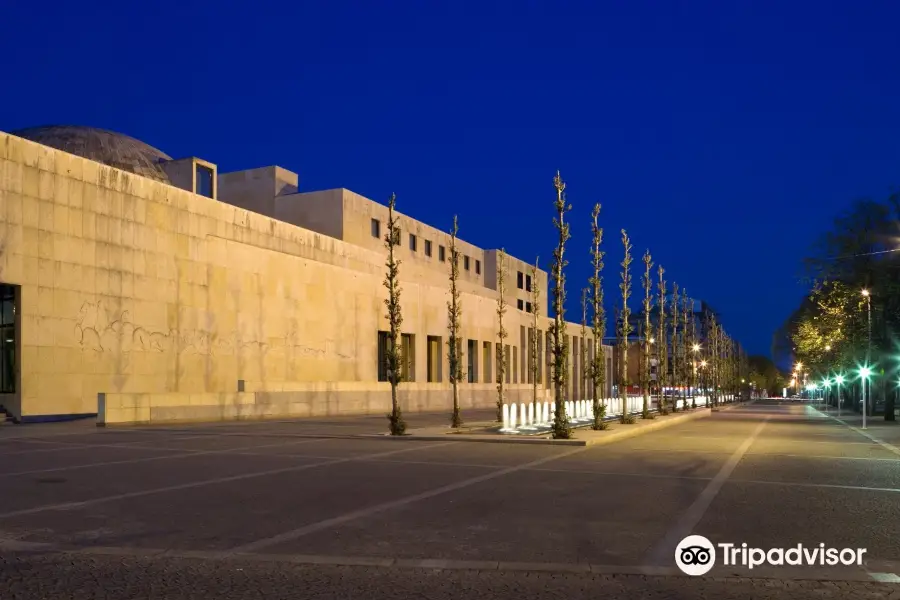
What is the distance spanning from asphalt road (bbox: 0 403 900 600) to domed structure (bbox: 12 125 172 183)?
1241 inches

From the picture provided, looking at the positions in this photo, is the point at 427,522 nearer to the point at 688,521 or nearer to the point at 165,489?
the point at 688,521

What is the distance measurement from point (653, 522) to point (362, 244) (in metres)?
56.0

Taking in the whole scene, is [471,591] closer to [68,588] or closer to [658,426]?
[68,588]

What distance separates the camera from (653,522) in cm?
1034

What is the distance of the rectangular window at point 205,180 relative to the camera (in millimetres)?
53938

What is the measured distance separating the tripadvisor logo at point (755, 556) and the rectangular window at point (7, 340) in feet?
110

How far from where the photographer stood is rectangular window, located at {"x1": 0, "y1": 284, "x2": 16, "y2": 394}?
1395 inches

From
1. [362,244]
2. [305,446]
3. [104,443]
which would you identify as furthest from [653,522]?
[362,244]

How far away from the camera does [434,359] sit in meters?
64.8

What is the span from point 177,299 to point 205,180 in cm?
1550

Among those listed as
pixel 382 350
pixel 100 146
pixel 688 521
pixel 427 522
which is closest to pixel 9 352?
pixel 100 146

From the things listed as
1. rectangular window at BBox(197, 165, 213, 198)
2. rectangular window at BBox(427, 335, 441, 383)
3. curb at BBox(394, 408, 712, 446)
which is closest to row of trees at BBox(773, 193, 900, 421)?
curb at BBox(394, 408, 712, 446)

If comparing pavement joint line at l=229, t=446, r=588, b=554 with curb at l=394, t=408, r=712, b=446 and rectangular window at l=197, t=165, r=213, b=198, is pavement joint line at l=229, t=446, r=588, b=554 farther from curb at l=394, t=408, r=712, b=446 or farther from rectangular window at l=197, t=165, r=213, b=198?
rectangular window at l=197, t=165, r=213, b=198

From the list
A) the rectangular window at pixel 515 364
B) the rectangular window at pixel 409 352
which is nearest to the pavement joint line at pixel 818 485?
the rectangular window at pixel 409 352
